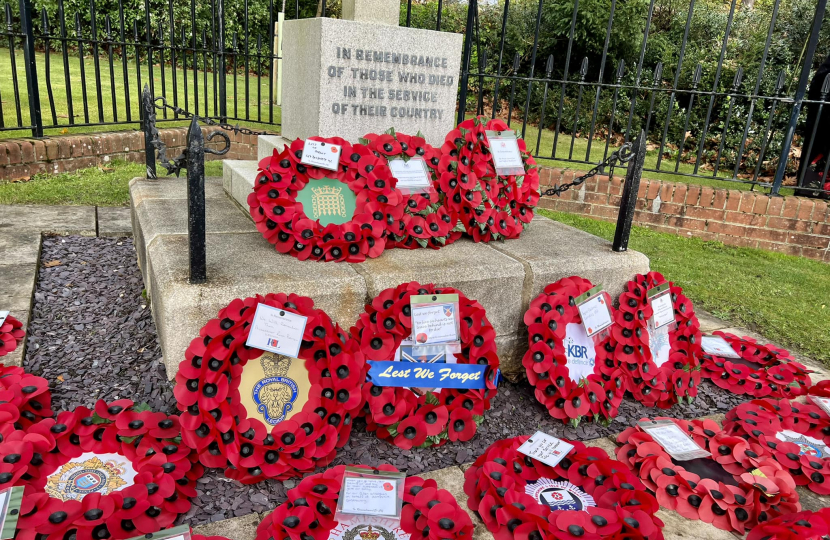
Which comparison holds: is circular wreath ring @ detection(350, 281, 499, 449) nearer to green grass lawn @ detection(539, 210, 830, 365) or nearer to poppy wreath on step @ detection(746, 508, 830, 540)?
poppy wreath on step @ detection(746, 508, 830, 540)

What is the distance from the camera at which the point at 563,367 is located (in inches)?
97.4

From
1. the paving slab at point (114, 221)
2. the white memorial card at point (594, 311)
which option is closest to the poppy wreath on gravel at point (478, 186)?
the white memorial card at point (594, 311)

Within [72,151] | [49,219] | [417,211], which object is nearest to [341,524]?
[417,211]

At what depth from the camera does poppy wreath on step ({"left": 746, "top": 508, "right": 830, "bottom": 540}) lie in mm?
1712

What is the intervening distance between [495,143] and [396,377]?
4.82ft

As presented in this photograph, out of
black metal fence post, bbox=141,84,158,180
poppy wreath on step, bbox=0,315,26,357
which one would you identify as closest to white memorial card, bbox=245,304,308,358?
poppy wreath on step, bbox=0,315,26,357

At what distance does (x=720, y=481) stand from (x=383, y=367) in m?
1.27

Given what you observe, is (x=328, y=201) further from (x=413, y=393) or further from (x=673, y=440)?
(x=673, y=440)

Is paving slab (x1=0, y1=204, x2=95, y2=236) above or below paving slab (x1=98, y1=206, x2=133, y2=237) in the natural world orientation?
above

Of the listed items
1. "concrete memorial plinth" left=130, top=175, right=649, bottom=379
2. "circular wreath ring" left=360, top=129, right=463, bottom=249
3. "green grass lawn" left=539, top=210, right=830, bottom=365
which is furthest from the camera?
"green grass lawn" left=539, top=210, right=830, bottom=365

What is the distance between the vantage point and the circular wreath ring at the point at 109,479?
1.57 m

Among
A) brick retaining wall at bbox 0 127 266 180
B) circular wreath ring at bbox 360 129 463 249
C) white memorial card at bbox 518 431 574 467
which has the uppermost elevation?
circular wreath ring at bbox 360 129 463 249

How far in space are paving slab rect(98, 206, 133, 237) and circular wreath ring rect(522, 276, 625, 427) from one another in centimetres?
289

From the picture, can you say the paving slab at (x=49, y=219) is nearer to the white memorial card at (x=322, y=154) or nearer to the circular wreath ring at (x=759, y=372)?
the white memorial card at (x=322, y=154)
